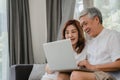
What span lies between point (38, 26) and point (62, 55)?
2078 mm

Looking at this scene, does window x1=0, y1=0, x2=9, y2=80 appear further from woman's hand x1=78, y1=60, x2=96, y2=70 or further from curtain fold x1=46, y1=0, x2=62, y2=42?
woman's hand x1=78, y1=60, x2=96, y2=70

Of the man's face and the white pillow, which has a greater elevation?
the man's face

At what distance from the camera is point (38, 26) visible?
3.74 meters

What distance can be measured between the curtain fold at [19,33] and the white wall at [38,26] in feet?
0.42

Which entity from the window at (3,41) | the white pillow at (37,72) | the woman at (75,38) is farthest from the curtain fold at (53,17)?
the woman at (75,38)

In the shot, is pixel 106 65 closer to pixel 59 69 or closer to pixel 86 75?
pixel 86 75

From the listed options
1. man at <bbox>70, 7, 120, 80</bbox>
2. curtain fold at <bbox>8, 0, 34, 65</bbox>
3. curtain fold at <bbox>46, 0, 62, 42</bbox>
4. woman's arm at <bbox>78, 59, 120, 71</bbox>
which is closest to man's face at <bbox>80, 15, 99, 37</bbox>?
man at <bbox>70, 7, 120, 80</bbox>

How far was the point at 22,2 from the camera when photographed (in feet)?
11.7

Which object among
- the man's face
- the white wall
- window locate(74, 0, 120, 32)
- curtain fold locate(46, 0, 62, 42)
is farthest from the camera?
the white wall

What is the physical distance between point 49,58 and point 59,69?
12 cm

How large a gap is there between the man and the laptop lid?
0.09 metres

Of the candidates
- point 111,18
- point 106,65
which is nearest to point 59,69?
point 106,65

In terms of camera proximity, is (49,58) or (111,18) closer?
(49,58)

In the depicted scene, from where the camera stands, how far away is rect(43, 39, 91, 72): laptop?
170cm
